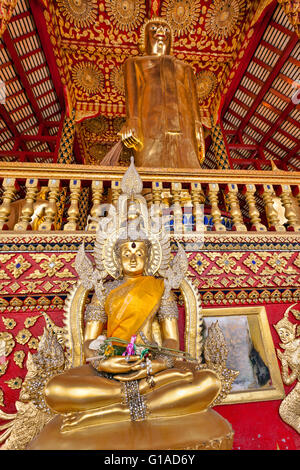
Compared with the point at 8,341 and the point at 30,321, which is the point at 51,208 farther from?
the point at 8,341

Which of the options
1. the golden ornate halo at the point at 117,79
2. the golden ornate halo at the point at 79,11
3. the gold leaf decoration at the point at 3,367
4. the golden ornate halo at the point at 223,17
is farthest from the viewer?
the golden ornate halo at the point at 117,79

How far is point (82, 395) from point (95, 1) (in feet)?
20.4

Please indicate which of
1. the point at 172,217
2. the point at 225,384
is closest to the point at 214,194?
the point at 172,217

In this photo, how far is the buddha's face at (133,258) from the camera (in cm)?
210

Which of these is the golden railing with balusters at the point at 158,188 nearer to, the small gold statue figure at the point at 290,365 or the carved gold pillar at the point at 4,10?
the small gold statue figure at the point at 290,365

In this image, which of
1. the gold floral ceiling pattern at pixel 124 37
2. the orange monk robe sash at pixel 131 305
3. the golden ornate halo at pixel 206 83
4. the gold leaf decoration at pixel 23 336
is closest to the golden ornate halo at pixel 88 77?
the gold floral ceiling pattern at pixel 124 37

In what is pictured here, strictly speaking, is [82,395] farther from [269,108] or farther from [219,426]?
[269,108]

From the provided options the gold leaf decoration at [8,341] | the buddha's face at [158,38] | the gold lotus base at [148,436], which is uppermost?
the buddha's face at [158,38]

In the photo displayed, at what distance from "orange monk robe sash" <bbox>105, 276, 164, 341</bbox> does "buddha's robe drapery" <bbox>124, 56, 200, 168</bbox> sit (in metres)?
2.07

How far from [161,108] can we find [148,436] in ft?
13.1

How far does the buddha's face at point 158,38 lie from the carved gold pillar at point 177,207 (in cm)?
317

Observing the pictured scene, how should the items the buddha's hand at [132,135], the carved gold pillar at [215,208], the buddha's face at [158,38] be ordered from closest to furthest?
the carved gold pillar at [215,208], the buddha's hand at [132,135], the buddha's face at [158,38]

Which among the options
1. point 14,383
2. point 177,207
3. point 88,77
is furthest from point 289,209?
point 88,77

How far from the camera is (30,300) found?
2.15 meters
